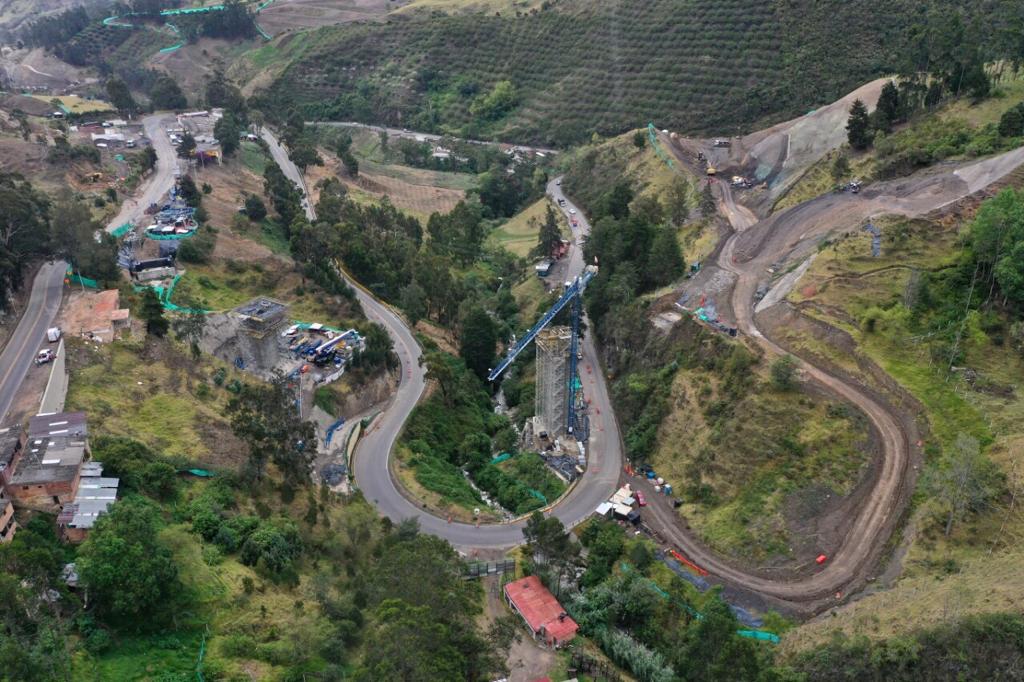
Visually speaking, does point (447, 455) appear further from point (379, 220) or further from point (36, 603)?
point (379, 220)

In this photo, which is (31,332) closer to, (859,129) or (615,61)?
(859,129)

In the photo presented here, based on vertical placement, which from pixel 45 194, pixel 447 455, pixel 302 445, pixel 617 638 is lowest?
pixel 447 455

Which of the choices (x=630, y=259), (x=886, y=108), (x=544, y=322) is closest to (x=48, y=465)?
(x=544, y=322)

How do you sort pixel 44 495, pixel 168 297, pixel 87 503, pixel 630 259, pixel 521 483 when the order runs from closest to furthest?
1. pixel 87 503
2. pixel 44 495
3. pixel 521 483
4. pixel 168 297
5. pixel 630 259

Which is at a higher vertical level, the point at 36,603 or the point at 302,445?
the point at 36,603

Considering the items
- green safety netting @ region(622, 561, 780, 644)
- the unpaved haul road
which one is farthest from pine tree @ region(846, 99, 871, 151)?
green safety netting @ region(622, 561, 780, 644)

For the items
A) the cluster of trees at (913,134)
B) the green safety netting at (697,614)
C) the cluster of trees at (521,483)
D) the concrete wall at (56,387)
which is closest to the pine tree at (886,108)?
the cluster of trees at (913,134)

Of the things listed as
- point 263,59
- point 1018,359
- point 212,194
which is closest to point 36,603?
Result: point 1018,359
